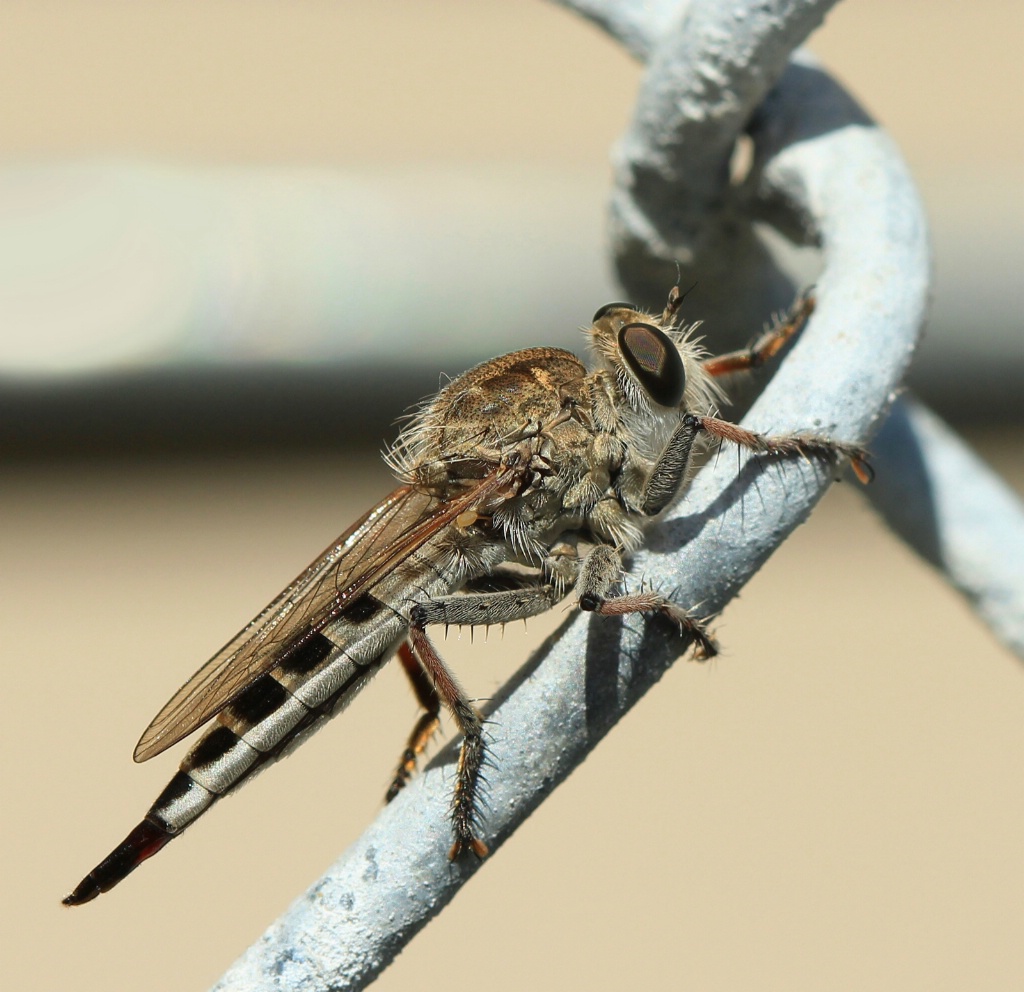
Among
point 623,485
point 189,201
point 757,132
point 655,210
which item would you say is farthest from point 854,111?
point 189,201

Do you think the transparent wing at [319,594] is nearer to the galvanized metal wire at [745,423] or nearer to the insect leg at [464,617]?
the insect leg at [464,617]

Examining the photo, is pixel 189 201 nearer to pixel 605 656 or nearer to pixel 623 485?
pixel 623 485

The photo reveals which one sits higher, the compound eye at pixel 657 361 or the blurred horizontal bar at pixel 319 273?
the compound eye at pixel 657 361

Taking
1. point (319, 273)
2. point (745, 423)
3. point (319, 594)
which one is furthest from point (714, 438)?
point (319, 273)

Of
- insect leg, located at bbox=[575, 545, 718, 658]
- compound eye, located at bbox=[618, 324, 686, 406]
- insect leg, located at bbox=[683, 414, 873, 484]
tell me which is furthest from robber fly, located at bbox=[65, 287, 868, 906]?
insect leg, located at bbox=[683, 414, 873, 484]

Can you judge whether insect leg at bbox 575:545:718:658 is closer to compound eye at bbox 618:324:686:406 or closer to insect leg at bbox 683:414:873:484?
insect leg at bbox 683:414:873:484

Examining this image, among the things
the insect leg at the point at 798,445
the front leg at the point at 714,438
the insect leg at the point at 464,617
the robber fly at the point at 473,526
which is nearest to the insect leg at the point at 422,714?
the robber fly at the point at 473,526

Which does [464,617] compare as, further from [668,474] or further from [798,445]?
[798,445]
